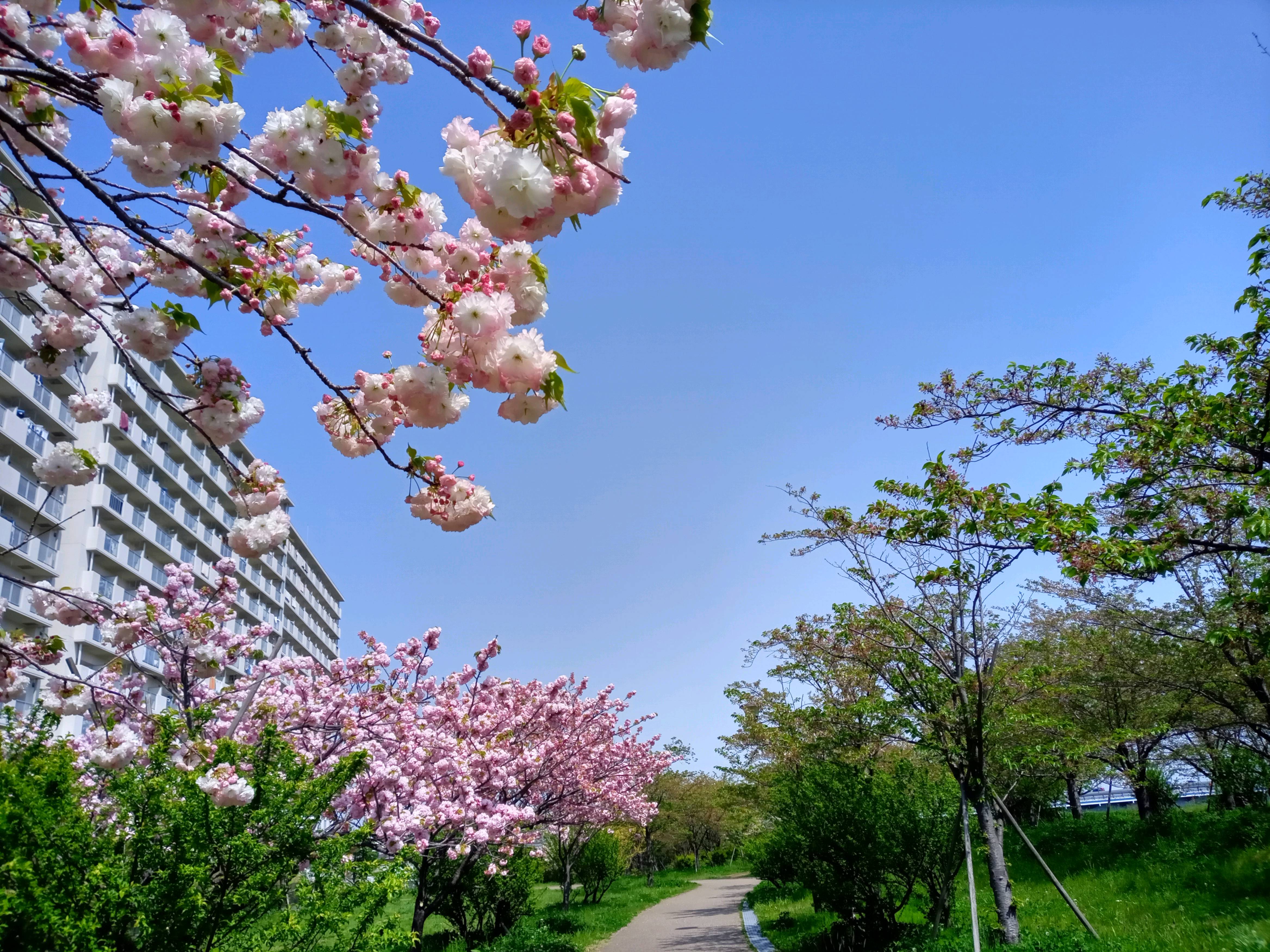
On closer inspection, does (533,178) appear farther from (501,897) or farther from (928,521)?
(501,897)

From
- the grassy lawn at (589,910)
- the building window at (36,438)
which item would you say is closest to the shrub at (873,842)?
the grassy lawn at (589,910)

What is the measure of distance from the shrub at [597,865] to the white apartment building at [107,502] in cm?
1145

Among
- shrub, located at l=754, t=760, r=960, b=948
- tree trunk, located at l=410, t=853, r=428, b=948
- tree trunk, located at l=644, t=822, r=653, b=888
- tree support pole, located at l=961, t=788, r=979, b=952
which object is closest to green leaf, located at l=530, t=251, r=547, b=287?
tree support pole, located at l=961, t=788, r=979, b=952

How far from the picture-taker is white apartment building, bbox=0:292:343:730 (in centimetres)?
2370

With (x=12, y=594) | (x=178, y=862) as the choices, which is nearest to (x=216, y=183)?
(x=178, y=862)

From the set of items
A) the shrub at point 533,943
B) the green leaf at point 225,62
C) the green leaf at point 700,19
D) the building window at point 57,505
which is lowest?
the shrub at point 533,943

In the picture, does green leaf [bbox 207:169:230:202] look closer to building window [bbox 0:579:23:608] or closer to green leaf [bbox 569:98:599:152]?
green leaf [bbox 569:98:599:152]

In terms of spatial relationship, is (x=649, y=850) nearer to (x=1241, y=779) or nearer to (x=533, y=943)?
(x=1241, y=779)

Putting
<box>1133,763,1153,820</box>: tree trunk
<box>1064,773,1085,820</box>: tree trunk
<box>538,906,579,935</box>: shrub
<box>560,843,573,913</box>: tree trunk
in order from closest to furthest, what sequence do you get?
<box>538,906,579,935</box>: shrub → <box>1133,763,1153,820</box>: tree trunk → <box>560,843,573,913</box>: tree trunk → <box>1064,773,1085,820</box>: tree trunk

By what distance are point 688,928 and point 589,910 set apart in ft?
15.7

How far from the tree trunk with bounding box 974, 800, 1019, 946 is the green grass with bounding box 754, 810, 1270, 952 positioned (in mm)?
206

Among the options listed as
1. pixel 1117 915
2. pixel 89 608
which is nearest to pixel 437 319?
pixel 89 608

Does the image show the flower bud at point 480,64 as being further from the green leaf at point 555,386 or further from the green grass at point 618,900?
the green grass at point 618,900

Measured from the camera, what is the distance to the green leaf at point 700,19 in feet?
5.03
